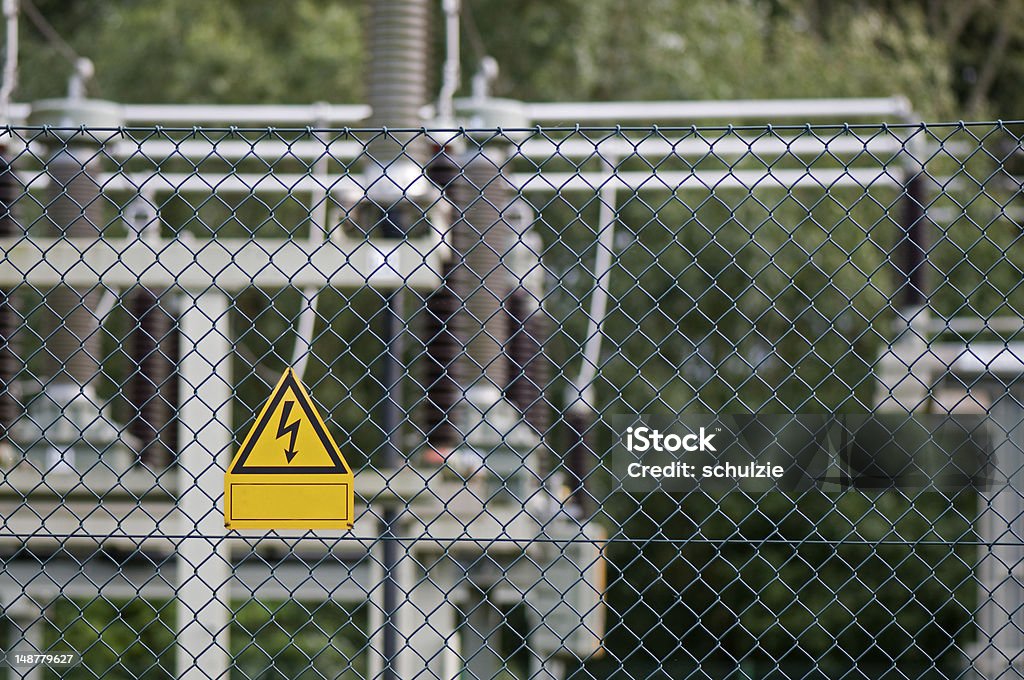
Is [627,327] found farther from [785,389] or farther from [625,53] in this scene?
[625,53]

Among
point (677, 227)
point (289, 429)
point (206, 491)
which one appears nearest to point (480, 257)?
point (206, 491)

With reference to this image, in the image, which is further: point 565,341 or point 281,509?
point 565,341

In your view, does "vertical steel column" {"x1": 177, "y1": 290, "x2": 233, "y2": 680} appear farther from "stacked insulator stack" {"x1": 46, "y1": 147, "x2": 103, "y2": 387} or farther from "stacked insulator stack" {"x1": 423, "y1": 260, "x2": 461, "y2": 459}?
"stacked insulator stack" {"x1": 46, "y1": 147, "x2": 103, "y2": 387}

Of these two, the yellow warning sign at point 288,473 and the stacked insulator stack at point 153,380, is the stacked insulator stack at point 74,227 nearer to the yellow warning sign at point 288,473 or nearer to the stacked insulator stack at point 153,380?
the stacked insulator stack at point 153,380

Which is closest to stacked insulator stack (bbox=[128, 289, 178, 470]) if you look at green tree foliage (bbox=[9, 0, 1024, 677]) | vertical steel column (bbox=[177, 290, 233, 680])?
vertical steel column (bbox=[177, 290, 233, 680])

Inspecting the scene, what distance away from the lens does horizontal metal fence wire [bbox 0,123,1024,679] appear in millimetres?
2686

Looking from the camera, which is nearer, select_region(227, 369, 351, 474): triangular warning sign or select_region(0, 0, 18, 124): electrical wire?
select_region(227, 369, 351, 474): triangular warning sign

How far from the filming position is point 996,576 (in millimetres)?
6141

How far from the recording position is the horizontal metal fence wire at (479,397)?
2686 millimetres

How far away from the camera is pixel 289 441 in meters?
2.46

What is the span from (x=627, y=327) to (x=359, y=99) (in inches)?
135

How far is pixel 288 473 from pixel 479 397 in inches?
134

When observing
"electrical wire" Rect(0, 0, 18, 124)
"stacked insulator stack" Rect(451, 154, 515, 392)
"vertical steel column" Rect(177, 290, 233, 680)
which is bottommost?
"vertical steel column" Rect(177, 290, 233, 680)

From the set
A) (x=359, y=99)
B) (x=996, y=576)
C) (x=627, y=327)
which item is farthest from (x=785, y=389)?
(x=996, y=576)
